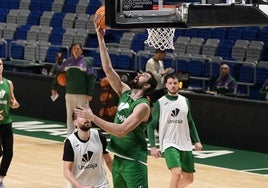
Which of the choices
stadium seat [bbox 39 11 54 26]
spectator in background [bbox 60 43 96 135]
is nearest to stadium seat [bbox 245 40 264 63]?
spectator in background [bbox 60 43 96 135]

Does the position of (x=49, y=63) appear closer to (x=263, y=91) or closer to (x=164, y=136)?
(x=263, y=91)

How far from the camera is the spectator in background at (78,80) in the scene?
16109 mm

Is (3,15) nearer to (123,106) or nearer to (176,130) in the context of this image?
(176,130)

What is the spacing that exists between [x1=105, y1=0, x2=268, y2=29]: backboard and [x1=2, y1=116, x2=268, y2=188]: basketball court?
19.5ft

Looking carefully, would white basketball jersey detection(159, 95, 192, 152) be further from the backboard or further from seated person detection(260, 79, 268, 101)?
seated person detection(260, 79, 268, 101)

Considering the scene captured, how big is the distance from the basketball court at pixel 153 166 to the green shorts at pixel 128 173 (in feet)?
12.5

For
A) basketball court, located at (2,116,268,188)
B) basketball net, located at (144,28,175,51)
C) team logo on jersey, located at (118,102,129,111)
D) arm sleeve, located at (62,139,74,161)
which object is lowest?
basketball court, located at (2,116,268,188)

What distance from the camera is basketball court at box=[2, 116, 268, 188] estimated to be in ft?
45.0

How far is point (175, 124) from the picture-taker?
11875 mm

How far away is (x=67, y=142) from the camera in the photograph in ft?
31.3

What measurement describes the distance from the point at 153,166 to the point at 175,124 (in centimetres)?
339

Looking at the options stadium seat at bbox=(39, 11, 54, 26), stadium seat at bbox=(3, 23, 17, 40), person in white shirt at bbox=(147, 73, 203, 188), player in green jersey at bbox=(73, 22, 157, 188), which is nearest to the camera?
player in green jersey at bbox=(73, 22, 157, 188)

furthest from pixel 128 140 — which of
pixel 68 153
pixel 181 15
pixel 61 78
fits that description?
pixel 61 78

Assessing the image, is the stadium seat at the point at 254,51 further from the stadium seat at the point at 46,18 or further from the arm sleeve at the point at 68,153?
the arm sleeve at the point at 68,153
